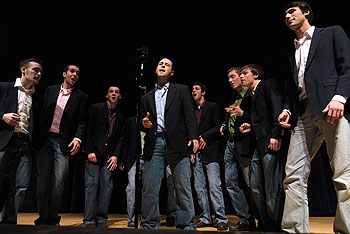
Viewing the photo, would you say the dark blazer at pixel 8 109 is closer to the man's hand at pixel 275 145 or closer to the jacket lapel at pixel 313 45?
the man's hand at pixel 275 145

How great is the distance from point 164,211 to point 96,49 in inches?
120

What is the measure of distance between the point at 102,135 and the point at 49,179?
933 millimetres

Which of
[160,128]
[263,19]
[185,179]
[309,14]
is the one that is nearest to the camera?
[309,14]

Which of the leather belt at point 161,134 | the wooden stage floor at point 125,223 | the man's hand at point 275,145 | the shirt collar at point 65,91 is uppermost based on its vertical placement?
the shirt collar at point 65,91

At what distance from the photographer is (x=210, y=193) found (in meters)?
3.54

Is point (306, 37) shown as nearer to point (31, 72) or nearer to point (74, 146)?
point (74, 146)

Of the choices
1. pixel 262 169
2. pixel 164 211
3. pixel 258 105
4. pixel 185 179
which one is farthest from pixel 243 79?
pixel 164 211

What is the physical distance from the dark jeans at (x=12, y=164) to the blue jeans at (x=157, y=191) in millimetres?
1143

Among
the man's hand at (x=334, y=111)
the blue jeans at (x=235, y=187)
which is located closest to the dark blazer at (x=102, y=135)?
the blue jeans at (x=235, y=187)

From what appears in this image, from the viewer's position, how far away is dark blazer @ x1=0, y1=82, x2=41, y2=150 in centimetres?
270

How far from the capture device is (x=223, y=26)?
16.9 feet

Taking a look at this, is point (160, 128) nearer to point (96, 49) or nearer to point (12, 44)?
point (96, 49)

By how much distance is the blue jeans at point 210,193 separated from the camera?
11.3 ft

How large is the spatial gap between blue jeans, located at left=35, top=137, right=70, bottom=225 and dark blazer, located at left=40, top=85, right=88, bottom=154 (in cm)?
9
